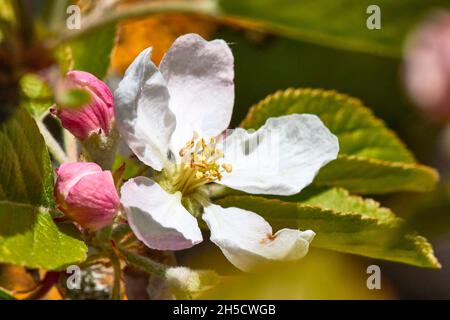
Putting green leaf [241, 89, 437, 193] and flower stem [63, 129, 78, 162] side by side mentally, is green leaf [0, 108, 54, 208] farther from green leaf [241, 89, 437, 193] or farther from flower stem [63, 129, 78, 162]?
green leaf [241, 89, 437, 193]

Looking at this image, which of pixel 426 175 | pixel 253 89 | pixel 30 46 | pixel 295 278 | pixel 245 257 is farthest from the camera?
pixel 253 89

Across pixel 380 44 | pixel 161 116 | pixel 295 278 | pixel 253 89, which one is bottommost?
pixel 295 278

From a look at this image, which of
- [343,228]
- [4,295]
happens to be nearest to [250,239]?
[343,228]

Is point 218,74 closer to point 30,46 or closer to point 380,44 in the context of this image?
point 380,44

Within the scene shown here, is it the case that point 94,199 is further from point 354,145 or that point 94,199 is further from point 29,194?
point 354,145

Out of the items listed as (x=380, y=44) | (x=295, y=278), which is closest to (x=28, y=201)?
(x=295, y=278)
